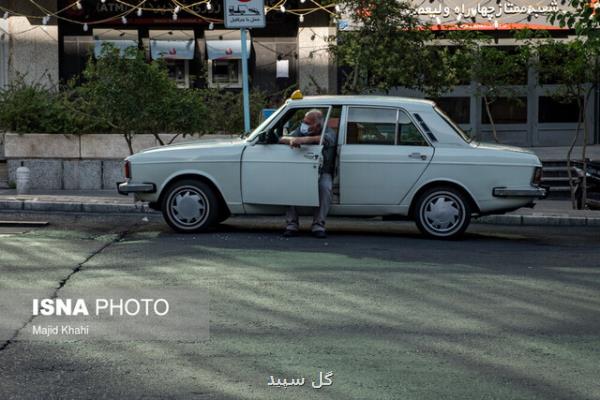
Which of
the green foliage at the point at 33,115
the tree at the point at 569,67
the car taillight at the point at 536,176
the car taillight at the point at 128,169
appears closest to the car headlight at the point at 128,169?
the car taillight at the point at 128,169

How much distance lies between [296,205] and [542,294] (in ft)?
13.9

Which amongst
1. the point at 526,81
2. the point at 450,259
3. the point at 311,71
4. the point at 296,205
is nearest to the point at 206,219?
the point at 296,205

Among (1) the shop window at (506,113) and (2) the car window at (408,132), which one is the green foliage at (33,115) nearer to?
(2) the car window at (408,132)

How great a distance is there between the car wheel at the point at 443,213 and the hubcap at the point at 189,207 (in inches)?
97.6

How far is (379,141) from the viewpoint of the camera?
44.2 feet

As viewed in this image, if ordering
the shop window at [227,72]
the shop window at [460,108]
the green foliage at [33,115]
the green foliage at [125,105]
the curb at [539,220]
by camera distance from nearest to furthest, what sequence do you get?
the curb at [539,220] < the green foliage at [125,105] < the green foliage at [33,115] < the shop window at [227,72] < the shop window at [460,108]

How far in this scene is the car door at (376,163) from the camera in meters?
13.3

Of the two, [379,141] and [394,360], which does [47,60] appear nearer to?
[379,141]

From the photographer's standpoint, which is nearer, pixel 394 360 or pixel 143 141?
pixel 394 360

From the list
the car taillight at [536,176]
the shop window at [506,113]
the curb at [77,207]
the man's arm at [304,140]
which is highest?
the shop window at [506,113]

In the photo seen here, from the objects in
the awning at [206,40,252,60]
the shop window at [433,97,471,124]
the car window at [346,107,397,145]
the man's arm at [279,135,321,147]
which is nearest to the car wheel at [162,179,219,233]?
the man's arm at [279,135,321,147]

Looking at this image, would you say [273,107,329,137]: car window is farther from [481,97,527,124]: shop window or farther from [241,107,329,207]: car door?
[481,97,527,124]: shop window

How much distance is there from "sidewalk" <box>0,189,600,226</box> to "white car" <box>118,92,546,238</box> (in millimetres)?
2829

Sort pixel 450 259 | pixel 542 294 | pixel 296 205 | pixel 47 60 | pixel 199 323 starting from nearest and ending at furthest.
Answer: pixel 199 323
pixel 542 294
pixel 450 259
pixel 296 205
pixel 47 60
